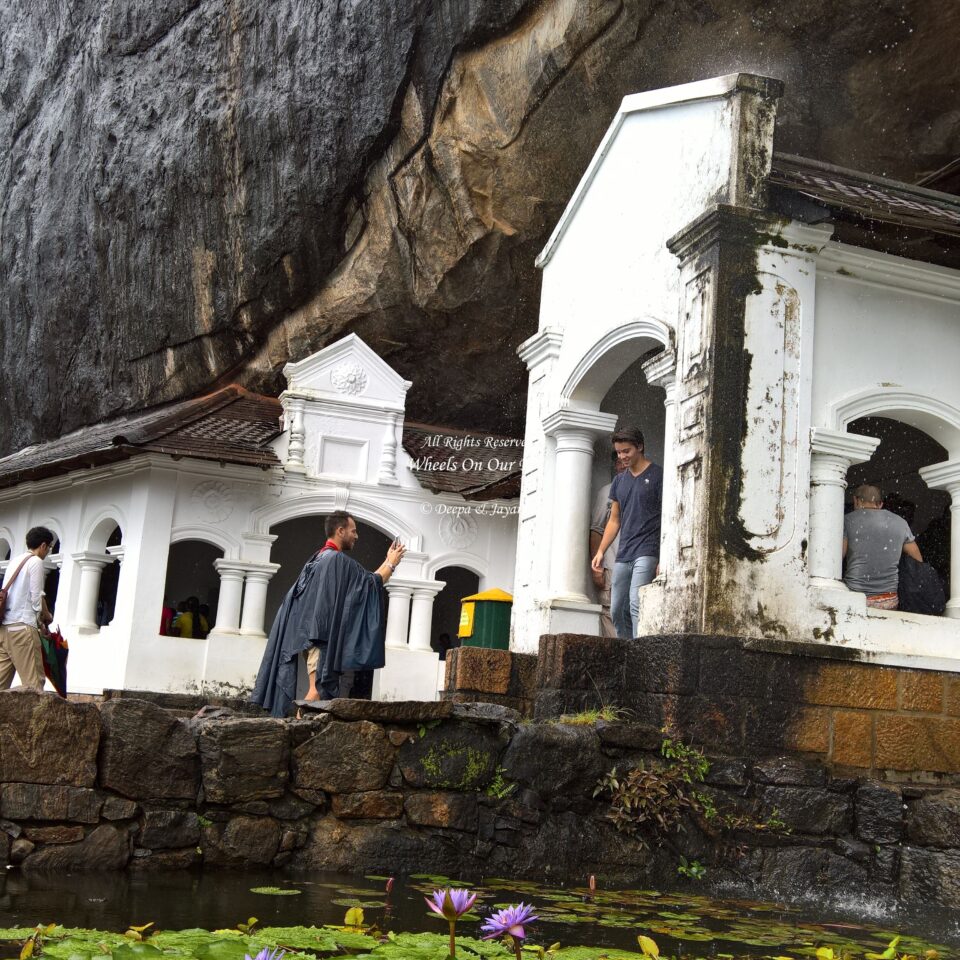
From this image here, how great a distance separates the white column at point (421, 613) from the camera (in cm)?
1561

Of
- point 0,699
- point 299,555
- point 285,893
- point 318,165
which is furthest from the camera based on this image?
point 299,555

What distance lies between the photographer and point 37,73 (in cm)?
2072

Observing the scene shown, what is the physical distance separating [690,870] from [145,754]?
2894mm

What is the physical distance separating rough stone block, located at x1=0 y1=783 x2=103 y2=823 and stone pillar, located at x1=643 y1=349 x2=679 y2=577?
149 inches

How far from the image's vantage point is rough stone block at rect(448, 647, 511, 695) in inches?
345

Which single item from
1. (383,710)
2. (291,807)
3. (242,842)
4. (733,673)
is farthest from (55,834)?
(733,673)

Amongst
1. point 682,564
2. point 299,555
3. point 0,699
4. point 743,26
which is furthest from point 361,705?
point 299,555

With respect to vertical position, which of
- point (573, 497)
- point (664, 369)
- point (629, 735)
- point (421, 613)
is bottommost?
point (629, 735)

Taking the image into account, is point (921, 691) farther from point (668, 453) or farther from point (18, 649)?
point (18, 649)

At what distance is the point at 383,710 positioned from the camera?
20.1 ft

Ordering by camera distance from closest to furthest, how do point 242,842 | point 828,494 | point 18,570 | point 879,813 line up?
point 242,842
point 879,813
point 828,494
point 18,570

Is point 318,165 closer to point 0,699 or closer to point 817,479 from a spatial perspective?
point 817,479

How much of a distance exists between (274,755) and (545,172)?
9.97 m

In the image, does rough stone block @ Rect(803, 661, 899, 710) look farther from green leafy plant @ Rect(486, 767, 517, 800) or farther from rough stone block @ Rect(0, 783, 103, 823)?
rough stone block @ Rect(0, 783, 103, 823)
